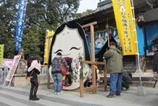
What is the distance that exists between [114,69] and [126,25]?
5.41 feet

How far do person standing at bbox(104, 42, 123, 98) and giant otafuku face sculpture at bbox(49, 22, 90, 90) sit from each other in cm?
153

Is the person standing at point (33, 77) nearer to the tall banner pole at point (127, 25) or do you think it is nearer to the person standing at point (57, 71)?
the person standing at point (57, 71)

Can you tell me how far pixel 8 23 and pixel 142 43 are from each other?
23655 millimetres

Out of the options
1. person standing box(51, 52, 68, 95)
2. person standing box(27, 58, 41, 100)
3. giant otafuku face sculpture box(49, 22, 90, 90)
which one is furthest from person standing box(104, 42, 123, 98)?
person standing box(27, 58, 41, 100)

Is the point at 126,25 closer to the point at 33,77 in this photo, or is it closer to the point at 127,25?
the point at 127,25

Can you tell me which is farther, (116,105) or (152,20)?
(152,20)

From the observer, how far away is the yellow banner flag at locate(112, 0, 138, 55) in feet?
37.2

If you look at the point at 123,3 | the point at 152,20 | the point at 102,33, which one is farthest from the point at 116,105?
the point at 102,33

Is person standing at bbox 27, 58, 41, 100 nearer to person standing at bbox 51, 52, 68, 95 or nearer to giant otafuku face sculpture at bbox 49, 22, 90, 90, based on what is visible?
person standing at bbox 51, 52, 68, 95

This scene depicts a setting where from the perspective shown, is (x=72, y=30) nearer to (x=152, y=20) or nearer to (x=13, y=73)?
(x=152, y=20)

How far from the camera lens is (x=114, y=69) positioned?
10773 mm

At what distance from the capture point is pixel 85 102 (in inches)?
389

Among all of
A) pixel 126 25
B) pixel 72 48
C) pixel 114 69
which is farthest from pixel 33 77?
pixel 126 25

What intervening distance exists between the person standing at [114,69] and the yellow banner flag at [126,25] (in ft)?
2.28
